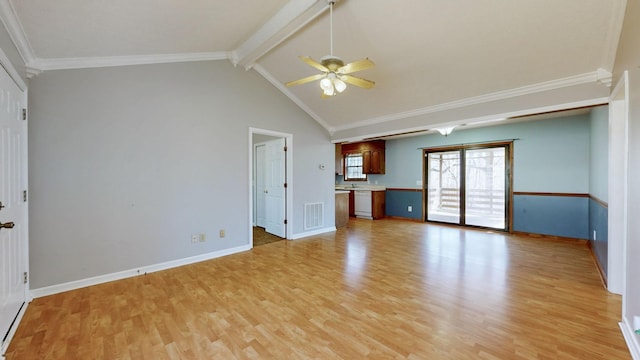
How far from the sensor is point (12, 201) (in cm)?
227

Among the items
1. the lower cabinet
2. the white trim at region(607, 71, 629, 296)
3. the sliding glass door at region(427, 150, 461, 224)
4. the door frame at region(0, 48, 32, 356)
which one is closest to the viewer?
the door frame at region(0, 48, 32, 356)

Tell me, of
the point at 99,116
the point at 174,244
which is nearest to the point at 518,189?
the point at 174,244

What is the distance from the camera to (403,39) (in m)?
3.24

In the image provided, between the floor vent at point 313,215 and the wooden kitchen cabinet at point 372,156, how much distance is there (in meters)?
2.70

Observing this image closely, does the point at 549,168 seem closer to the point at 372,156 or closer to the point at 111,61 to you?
the point at 372,156

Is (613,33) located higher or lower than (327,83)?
higher

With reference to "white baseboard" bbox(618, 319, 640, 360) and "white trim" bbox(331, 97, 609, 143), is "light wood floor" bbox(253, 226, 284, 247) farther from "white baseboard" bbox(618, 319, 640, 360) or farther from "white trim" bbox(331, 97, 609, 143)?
"white baseboard" bbox(618, 319, 640, 360)

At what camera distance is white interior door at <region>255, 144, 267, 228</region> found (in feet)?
19.8

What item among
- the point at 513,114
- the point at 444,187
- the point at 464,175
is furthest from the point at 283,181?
the point at 464,175

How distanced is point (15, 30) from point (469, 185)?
7502 mm

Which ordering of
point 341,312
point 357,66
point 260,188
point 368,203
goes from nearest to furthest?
point 341,312 → point 357,66 → point 260,188 → point 368,203

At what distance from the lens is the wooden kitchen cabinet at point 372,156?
7721mm

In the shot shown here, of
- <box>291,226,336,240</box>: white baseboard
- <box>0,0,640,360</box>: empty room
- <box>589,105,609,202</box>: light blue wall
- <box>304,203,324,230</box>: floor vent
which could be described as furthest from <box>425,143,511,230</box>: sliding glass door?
<box>304,203,324,230</box>: floor vent

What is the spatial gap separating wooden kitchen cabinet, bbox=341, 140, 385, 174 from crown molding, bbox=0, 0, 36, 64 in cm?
675
